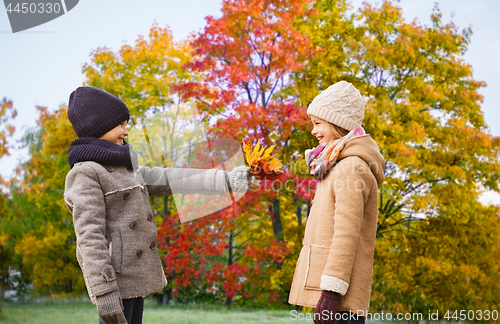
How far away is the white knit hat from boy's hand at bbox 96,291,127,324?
1371mm

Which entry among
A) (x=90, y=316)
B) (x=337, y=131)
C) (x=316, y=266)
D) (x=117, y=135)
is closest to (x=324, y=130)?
(x=337, y=131)

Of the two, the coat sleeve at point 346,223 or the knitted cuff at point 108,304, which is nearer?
the knitted cuff at point 108,304

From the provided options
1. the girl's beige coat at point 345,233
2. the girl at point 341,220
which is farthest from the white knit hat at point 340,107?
the girl's beige coat at point 345,233

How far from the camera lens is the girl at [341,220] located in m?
1.92

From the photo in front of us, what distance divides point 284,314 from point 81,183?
6.52 m

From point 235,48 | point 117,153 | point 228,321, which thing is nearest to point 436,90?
point 235,48

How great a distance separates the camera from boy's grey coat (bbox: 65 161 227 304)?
71.7 inches

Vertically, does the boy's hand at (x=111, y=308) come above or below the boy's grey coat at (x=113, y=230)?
below

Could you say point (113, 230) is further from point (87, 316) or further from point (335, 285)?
point (87, 316)

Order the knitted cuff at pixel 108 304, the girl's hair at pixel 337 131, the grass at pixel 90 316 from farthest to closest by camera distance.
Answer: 1. the grass at pixel 90 316
2. the girl's hair at pixel 337 131
3. the knitted cuff at pixel 108 304

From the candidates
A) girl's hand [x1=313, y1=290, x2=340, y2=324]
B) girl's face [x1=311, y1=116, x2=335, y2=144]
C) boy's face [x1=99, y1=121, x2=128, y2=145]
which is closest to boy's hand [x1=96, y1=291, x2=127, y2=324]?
boy's face [x1=99, y1=121, x2=128, y2=145]

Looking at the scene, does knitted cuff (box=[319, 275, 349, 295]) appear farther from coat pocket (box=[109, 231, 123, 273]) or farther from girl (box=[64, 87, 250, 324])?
coat pocket (box=[109, 231, 123, 273])

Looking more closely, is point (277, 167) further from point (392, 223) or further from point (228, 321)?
point (392, 223)

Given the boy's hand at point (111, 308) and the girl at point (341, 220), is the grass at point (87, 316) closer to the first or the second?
the girl at point (341, 220)
